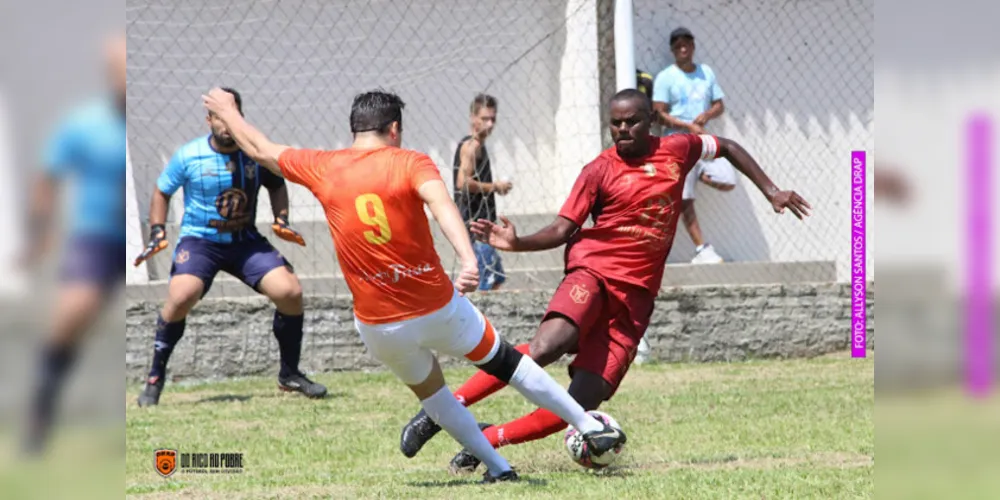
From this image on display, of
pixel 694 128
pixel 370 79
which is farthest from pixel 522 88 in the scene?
pixel 694 128

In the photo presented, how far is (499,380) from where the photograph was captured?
255 inches

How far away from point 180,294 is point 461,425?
395 centimetres

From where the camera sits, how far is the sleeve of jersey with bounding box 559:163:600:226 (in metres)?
6.77

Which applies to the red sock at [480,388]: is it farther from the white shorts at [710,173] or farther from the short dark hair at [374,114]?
the white shorts at [710,173]

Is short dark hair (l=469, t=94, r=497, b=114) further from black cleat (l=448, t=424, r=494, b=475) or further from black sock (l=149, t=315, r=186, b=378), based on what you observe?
black cleat (l=448, t=424, r=494, b=475)

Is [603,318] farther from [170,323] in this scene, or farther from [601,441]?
[170,323]

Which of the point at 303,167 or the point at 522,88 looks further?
the point at 522,88

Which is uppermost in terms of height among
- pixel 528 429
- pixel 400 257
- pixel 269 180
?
pixel 269 180

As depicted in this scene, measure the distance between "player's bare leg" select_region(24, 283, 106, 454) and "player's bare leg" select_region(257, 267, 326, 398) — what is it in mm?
7610

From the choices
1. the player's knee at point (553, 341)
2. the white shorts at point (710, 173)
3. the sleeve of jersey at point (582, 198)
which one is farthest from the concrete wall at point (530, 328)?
the player's knee at point (553, 341)

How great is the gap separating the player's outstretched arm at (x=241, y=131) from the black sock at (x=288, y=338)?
12.7 feet

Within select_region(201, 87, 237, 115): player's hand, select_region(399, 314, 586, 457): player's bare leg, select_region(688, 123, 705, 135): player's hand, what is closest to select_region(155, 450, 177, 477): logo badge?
select_region(399, 314, 586, 457): player's bare leg

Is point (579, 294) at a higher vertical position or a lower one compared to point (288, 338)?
higher

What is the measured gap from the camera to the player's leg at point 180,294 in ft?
31.0
